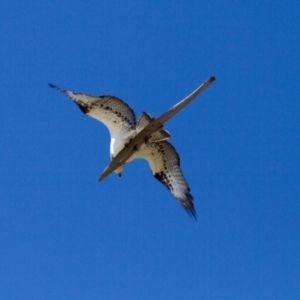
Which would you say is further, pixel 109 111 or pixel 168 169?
pixel 168 169

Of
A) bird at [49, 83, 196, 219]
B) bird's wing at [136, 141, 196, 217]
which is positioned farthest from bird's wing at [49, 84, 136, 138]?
bird's wing at [136, 141, 196, 217]

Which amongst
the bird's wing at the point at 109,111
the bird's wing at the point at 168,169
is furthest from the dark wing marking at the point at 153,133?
the bird's wing at the point at 168,169

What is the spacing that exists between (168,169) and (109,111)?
10.2 ft

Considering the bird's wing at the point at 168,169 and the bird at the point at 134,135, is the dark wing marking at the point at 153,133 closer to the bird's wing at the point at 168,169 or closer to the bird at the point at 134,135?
the bird at the point at 134,135

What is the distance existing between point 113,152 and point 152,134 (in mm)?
1250

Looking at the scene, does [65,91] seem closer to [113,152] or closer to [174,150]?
[113,152]

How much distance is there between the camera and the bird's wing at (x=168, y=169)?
21531 mm

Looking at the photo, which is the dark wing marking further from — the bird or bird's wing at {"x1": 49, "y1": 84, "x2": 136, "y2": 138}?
bird's wing at {"x1": 49, "y1": 84, "x2": 136, "y2": 138}

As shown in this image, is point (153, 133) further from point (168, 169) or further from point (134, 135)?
point (168, 169)

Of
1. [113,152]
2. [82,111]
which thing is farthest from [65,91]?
[113,152]

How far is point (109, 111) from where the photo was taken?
66.5 ft

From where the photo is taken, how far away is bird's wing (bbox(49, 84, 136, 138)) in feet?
65.1

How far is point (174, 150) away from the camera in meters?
21.9

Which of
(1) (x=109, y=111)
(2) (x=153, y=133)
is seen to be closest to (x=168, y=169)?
(2) (x=153, y=133)
